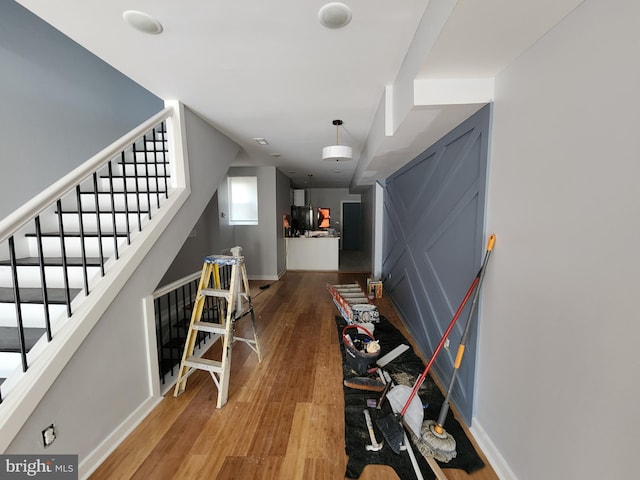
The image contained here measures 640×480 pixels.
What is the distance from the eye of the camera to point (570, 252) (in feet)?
3.32

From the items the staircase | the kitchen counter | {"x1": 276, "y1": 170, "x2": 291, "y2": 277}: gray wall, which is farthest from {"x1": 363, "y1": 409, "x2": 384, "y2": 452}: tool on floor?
the kitchen counter

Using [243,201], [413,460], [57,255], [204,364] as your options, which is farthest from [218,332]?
[243,201]

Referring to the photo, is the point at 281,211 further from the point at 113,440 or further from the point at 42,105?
the point at 113,440

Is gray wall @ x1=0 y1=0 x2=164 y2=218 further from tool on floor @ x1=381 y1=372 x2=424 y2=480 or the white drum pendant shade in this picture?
tool on floor @ x1=381 y1=372 x2=424 y2=480

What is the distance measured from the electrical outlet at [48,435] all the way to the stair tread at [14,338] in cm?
44

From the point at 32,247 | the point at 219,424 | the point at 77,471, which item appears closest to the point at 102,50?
the point at 32,247

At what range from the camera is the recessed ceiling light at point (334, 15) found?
125 centimetres

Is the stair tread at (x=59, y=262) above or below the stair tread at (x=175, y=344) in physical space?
above

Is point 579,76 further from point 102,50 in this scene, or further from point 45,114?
point 45,114

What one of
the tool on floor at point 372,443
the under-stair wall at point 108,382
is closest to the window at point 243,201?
the under-stair wall at point 108,382

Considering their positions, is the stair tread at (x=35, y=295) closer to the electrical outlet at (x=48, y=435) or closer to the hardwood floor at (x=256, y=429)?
the electrical outlet at (x=48, y=435)

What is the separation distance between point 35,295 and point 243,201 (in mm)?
4272

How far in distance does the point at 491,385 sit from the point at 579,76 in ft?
5.46

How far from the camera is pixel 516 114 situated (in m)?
1.32
